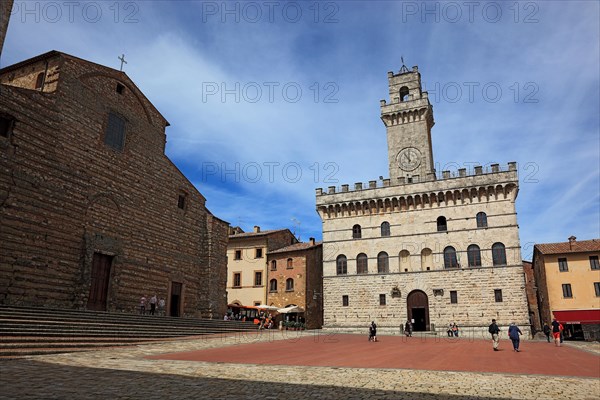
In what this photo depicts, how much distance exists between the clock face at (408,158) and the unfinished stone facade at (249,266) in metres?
14.2

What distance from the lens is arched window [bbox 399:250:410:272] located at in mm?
34269

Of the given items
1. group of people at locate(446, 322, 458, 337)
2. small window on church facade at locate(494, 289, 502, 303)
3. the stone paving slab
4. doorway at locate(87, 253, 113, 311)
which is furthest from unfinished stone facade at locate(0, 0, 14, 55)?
small window on church facade at locate(494, 289, 502, 303)

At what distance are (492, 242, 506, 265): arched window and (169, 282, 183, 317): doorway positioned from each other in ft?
75.8

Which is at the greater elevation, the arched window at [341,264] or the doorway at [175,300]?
the arched window at [341,264]

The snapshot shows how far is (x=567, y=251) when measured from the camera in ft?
115

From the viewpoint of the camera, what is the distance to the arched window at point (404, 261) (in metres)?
34.3

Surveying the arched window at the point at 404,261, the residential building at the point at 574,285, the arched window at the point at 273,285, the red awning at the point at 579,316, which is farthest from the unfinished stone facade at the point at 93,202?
the residential building at the point at 574,285

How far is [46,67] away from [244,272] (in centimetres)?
2552

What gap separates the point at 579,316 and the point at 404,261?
1446 cm

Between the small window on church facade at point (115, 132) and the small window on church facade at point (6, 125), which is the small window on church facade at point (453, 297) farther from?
the small window on church facade at point (6, 125)

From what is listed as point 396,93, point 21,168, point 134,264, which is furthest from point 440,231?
point 21,168

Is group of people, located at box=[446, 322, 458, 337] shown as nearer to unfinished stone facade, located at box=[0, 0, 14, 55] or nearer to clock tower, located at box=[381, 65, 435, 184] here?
clock tower, located at box=[381, 65, 435, 184]

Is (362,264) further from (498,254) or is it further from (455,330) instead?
(498,254)

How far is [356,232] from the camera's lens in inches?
1451
